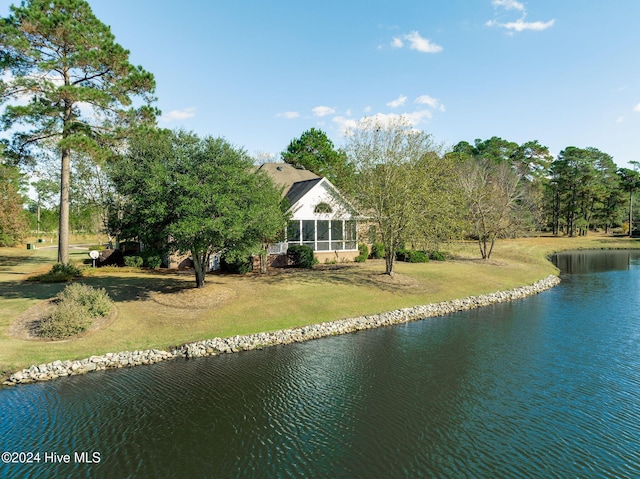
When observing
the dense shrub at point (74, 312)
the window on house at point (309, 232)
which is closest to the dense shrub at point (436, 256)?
the window on house at point (309, 232)

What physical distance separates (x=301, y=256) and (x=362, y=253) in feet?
22.5

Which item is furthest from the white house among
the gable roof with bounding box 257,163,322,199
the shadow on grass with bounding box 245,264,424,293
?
the gable roof with bounding box 257,163,322,199

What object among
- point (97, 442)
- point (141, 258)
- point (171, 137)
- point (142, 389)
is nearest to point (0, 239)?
point (141, 258)

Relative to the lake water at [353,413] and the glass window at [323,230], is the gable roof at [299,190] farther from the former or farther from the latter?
the lake water at [353,413]

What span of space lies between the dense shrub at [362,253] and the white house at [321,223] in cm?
46

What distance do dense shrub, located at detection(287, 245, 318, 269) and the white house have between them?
3.01 feet

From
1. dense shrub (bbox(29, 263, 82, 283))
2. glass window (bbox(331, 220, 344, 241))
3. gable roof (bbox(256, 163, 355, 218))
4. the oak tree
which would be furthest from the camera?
glass window (bbox(331, 220, 344, 241))

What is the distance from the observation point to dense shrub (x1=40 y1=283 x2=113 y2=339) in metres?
15.4

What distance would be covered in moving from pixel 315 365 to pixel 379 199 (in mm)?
15042

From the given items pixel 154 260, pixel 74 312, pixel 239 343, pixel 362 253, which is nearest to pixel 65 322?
pixel 74 312

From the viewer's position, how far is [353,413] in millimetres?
10625

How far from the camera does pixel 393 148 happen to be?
26703 millimetres

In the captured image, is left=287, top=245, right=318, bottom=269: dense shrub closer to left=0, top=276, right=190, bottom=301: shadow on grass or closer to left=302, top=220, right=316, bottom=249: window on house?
left=302, top=220, right=316, bottom=249: window on house

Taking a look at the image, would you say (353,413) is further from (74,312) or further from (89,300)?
(89,300)
